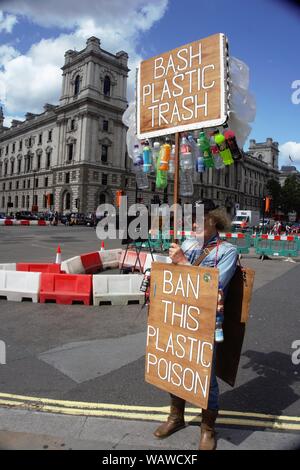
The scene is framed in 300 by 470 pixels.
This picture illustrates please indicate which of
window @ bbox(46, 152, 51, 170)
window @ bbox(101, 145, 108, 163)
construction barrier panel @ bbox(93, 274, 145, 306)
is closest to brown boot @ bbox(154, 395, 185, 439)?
construction barrier panel @ bbox(93, 274, 145, 306)

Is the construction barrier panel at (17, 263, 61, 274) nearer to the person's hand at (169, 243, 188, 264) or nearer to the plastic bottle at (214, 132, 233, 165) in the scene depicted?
the plastic bottle at (214, 132, 233, 165)

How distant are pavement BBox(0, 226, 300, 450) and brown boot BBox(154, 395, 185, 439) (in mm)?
67

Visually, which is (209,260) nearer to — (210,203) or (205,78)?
(210,203)

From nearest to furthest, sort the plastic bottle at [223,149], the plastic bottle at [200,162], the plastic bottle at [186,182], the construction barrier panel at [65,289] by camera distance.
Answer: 1. the plastic bottle at [223,149]
2. the plastic bottle at [200,162]
3. the plastic bottle at [186,182]
4. the construction barrier panel at [65,289]

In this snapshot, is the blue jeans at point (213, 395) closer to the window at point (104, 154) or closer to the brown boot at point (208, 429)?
the brown boot at point (208, 429)

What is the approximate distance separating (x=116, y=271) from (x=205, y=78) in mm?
9821

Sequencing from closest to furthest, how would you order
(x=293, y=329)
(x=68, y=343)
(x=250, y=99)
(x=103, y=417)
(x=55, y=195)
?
(x=103, y=417) → (x=250, y=99) → (x=68, y=343) → (x=293, y=329) → (x=55, y=195)

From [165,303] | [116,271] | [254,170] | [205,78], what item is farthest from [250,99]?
[254,170]

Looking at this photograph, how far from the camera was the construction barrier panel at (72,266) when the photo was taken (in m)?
10.1

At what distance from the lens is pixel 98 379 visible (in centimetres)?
416

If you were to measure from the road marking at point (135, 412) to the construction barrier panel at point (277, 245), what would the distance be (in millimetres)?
13955

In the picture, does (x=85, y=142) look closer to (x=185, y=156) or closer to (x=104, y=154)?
(x=104, y=154)

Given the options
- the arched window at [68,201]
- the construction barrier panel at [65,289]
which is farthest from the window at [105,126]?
the construction barrier panel at [65,289]
